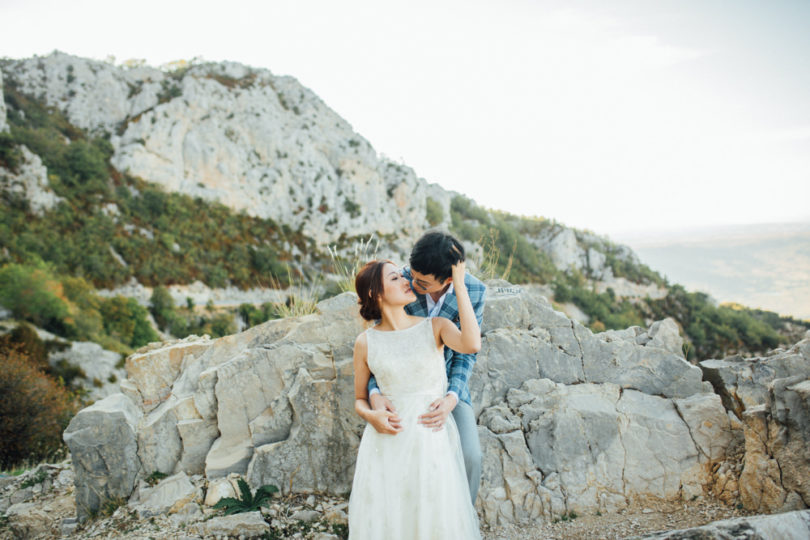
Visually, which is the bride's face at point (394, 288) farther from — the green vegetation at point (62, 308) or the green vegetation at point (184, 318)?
the green vegetation at point (184, 318)

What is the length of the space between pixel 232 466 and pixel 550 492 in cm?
342

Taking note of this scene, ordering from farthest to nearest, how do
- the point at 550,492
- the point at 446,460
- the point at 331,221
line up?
the point at 331,221
the point at 550,492
the point at 446,460

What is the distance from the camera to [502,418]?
4680 millimetres

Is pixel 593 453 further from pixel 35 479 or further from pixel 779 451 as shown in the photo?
pixel 35 479

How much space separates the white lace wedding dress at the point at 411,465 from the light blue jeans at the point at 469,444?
20cm

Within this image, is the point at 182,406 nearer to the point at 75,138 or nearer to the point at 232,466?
the point at 232,466

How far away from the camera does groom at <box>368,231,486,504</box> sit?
3293 mm

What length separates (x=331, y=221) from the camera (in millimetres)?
50031

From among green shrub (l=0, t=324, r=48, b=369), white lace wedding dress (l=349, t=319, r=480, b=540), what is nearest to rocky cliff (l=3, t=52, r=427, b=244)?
green shrub (l=0, t=324, r=48, b=369)

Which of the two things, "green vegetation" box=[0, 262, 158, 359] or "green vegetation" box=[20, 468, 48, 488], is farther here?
"green vegetation" box=[0, 262, 158, 359]

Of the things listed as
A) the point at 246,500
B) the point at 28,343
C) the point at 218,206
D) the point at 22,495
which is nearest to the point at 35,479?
the point at 22,495

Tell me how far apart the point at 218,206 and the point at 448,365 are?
48434 mm

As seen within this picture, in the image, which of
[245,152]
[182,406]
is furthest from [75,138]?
[182,406]

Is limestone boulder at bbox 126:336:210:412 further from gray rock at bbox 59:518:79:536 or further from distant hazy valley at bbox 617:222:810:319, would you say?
distant hazy valley at bbox 617:222:810:319
